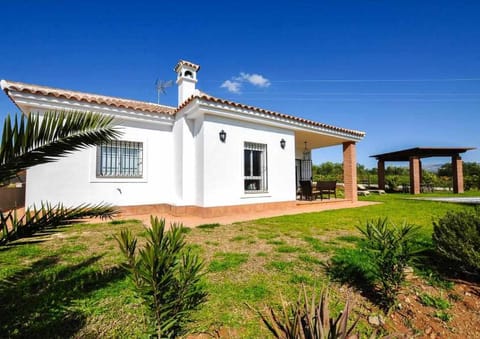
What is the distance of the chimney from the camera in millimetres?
11297

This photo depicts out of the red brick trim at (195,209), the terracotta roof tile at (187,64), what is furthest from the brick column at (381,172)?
the terracotta roof tile at (187,64)

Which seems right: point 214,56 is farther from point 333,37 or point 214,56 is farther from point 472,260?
point 472,260

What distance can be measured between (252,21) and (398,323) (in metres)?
15.7

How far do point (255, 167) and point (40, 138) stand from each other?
354 inches

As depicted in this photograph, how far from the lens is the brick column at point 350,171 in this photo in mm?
13539

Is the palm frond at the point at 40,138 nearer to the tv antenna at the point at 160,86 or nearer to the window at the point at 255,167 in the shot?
the window at the point at 255,167

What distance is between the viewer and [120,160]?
9320 millimetres

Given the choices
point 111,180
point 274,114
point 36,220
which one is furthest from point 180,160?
point 36,220

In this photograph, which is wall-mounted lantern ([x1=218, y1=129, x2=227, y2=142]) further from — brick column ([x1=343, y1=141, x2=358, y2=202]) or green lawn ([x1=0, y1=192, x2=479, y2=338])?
brick column ([x1=343, y1=141, x2=358, y2=202])

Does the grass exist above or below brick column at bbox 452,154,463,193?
below

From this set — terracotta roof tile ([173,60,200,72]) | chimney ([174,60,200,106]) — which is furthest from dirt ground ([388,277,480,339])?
terracotta roof tile ([173,60,200,72])

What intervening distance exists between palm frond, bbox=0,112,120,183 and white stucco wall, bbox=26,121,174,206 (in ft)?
22.0

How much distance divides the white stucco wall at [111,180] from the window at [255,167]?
349 cm

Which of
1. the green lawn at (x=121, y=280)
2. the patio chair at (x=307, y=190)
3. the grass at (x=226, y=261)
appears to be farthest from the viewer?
the patio chair at (x=307, y=190)
